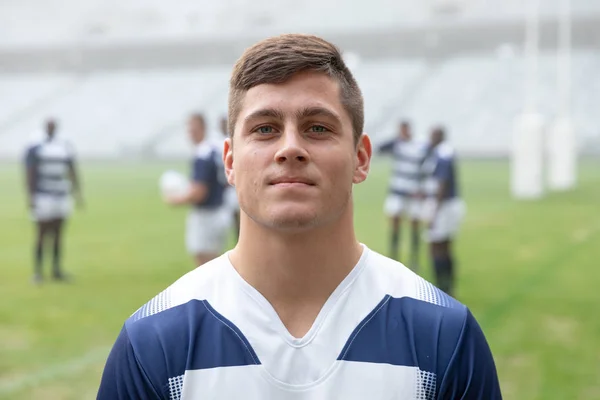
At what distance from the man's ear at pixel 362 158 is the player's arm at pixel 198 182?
13.2 ft

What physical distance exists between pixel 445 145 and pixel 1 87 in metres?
29.5

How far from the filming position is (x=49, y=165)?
7141mm

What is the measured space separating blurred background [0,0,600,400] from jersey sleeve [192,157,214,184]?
1842 mm

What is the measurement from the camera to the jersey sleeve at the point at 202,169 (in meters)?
5.32

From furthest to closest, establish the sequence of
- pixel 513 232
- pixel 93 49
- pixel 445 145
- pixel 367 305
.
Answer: pixel 93 49 → pixel 513 232 → pixel 445 145 → pixel 367 305

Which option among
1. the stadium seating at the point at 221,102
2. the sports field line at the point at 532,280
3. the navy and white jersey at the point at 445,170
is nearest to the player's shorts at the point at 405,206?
the sports field line at the point at 532,280

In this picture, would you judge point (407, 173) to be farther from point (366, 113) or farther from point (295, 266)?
point (366, 113)

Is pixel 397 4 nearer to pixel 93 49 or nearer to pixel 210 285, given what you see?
pixel 93 49

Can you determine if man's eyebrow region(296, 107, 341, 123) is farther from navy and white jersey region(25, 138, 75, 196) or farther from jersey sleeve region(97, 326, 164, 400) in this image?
navy and white jersey region(25, 138, 75, 196)

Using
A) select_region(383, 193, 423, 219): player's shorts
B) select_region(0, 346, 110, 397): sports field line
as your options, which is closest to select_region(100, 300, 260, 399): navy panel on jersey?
select_region(0, 346, 110, 397): sports field line

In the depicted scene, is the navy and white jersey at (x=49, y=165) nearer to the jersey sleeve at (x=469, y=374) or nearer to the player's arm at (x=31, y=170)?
the player's arm at (x=31, y=170)

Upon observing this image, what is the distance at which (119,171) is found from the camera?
2395cm

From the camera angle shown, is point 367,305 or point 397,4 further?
point 397,4

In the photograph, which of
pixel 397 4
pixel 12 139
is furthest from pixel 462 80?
pixel 12 139
